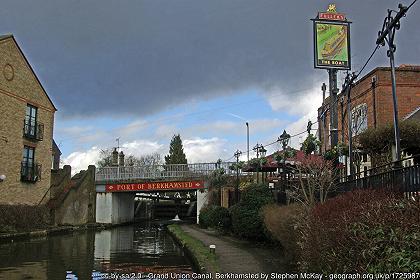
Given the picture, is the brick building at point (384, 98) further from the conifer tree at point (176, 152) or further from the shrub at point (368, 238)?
the conifer tree at point (176, 152)

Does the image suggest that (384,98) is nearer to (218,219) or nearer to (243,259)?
(218,219)

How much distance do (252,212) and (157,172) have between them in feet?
86.5

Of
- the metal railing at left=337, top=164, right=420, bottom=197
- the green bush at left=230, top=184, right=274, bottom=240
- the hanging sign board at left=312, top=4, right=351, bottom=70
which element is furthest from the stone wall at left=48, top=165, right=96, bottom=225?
the metal railing at left=337, top=164, right=420, bottom=197

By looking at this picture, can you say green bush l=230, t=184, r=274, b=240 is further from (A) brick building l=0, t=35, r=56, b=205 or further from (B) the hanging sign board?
(A) brick building l=0, t=35, r=56, b=205

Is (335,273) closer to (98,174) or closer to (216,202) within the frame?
(216,202)

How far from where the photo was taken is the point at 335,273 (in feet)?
20.2

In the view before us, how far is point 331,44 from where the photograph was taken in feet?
77.2

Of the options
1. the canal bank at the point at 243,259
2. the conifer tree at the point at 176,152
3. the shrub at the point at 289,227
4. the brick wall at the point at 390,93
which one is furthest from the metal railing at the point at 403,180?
the conifer tree at the point at 176,152

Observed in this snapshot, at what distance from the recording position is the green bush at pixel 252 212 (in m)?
17.6

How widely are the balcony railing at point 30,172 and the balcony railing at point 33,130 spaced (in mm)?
2071

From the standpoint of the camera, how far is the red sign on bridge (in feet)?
137

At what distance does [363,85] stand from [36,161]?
25.5m

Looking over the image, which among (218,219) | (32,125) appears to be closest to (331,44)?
(218,219)

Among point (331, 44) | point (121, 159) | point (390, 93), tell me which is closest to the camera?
point (331, 44)
